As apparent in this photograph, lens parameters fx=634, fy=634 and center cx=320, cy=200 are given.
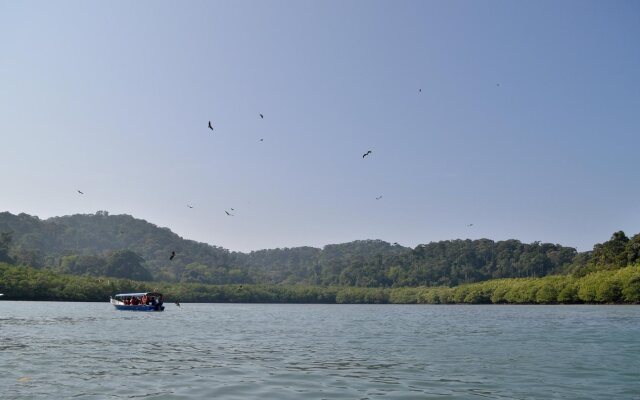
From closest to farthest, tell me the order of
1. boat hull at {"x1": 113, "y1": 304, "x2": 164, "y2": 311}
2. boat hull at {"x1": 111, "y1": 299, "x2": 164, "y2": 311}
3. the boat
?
boat hull at {"x1": 113, "y1": 304, "x2": 164, "y2": 311}, boat hull at {"x1": 111, "y1": 299, "x2": 164, "y2": 311}, the boat

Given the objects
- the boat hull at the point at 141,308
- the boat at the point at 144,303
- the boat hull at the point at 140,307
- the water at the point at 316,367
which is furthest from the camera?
the boat at the point at 144,303

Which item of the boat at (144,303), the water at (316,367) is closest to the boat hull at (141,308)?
the boat at (144,303)

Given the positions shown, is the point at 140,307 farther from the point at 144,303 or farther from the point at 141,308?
the point at 144,303

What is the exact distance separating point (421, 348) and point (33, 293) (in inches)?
5396

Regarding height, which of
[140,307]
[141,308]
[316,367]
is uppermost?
[140,307]

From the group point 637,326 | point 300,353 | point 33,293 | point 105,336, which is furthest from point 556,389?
point 33,293

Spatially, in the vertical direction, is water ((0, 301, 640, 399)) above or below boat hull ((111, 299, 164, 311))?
below

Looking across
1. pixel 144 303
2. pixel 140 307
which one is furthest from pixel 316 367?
pixel 144 303

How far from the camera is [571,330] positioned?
60719 mm

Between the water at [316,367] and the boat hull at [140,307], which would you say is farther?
the boat hull at [140,307]

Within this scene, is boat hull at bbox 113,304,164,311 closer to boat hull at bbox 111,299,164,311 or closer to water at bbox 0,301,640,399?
boat hull at bbox 111,299,164,311

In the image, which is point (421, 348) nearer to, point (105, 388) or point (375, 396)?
point (375, 396)

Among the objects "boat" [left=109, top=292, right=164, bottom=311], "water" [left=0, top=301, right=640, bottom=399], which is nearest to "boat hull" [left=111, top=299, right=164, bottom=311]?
"boat" [left=109, top=292, right=164, bottom=311]

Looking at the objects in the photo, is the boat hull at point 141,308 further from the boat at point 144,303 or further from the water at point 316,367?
the water at point 316,367
